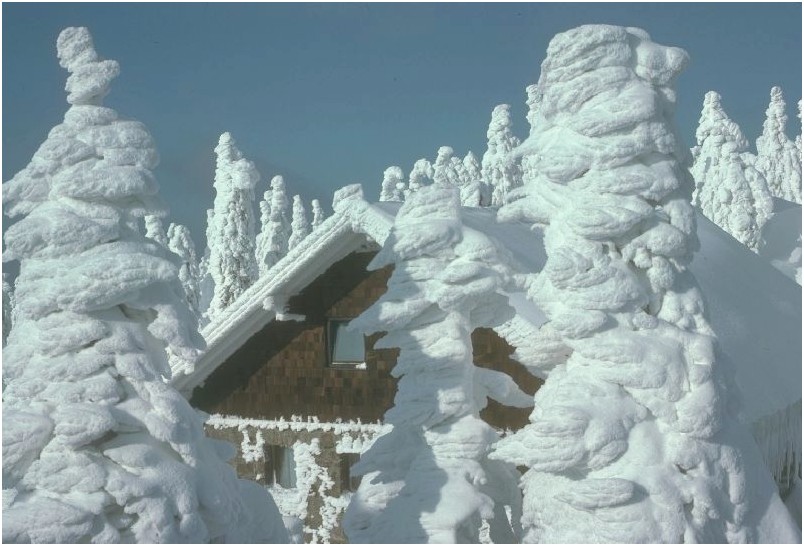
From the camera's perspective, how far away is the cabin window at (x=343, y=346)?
14484mm

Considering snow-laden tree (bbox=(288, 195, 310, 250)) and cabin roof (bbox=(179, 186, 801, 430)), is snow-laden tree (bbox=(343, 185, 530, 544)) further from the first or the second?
snow-laden tree (bbox=(288, 195, 310, 250))

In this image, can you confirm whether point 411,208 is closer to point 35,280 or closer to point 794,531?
point 35,280

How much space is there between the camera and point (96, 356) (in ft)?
20.7

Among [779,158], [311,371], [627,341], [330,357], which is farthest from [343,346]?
[779,158]

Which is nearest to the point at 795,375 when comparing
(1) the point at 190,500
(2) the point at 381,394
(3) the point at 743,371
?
(3) the point at 743,371

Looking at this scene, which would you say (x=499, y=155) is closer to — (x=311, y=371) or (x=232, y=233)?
(x=232, y=233)

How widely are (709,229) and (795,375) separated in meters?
4.86

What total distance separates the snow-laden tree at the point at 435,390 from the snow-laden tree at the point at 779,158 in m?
47.3

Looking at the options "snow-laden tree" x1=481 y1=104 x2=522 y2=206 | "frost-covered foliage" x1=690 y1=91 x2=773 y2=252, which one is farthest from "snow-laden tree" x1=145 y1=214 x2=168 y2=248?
"frost-covered foliage" x1=690 y1=91 x2=773 y2=252

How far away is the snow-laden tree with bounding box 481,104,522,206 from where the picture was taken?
4497 cm

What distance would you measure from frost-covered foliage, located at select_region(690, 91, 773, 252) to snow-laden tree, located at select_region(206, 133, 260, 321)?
15.1m

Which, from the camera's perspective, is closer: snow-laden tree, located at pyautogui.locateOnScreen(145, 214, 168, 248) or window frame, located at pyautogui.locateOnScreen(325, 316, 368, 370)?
window frame, located at pyautogui.locateOnScreen(325, 316, 368, 370)

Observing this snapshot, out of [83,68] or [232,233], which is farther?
[232,233]

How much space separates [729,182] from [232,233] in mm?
17373
